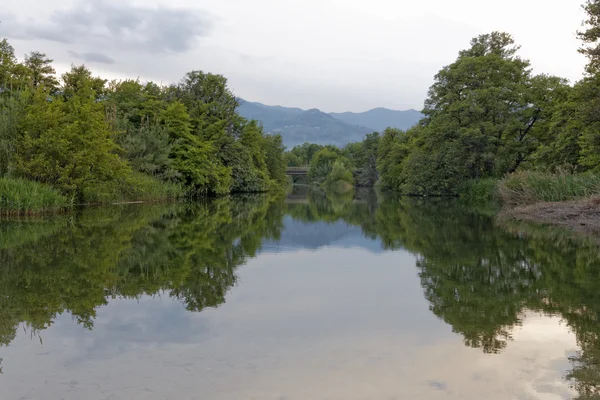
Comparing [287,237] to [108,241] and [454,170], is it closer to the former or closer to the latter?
[108,241]

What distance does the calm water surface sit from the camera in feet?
15.7

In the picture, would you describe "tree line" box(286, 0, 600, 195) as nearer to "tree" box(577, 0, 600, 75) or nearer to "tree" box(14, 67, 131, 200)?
"tree" box(577, 0, 600, 75)

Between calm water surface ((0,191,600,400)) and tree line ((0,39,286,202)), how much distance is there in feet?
30.5

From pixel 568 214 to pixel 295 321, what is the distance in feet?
55.9

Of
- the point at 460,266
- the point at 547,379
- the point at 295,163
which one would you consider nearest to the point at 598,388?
the point at 547,379

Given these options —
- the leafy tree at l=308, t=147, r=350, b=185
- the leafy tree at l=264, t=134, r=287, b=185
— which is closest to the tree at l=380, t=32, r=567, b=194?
the leafy tree at l=264, t=134, r=287, b=185

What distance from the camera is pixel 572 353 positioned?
5.61 m

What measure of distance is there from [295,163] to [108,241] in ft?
432

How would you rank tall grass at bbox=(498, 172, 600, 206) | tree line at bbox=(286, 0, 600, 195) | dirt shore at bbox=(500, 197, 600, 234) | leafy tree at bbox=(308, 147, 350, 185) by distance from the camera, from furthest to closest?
1. leafy tree at bbox=(308, 147, 350, 185)
2. tree line at bbox=(286, 0, 600, 195)
3. tall grass at bbox=(498, 172, 600, 206)
4. dirt shore at bbox=(500, 197, 600, 234)

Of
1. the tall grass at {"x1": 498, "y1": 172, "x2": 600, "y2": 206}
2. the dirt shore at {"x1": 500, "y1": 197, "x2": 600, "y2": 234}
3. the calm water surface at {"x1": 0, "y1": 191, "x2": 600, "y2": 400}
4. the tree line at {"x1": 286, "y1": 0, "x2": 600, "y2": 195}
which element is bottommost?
the calm water surface at {"x1": 0, "y1": 191, "x2": 600, "y2": 400}

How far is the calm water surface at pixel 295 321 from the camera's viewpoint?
4.79 meters

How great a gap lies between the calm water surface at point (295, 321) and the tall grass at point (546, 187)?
34.0ft

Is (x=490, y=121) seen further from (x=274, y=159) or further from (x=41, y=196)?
(x=274, y=159)

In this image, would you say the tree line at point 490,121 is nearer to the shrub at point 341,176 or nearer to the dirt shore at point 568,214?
the dirt shore at point 568,214
